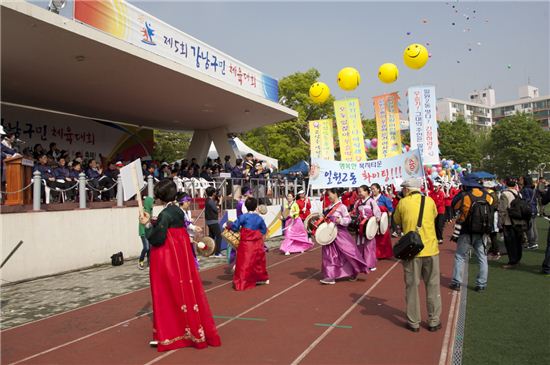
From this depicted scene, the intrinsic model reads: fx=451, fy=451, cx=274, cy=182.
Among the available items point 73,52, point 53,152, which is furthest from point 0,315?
point 53,152

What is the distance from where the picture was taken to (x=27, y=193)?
9.85 meters

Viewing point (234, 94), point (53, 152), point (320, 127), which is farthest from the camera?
point (320, 127)

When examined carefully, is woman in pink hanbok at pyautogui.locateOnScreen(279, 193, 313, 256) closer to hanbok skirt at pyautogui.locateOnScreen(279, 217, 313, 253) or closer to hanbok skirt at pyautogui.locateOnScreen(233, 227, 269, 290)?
hanbok skirt at pyautogui.locateOnScreen(279, 217, 313, 253)

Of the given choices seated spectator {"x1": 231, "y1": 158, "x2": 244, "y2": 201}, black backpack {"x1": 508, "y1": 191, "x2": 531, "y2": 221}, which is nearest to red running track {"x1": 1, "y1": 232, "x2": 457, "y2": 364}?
black backpack {"x1": 508, "y1": 191, "x2": 531, "y2": 221}

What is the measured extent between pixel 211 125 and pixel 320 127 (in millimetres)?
6509

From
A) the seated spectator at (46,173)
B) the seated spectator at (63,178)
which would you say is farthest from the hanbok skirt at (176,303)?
the seated spectator at (63,178)

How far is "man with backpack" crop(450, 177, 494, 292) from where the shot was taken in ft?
23.8

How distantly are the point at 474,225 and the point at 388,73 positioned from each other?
11.4 m

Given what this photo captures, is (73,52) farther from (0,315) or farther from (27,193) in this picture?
(0,315)

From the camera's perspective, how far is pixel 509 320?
5.70 metres

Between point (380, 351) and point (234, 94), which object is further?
point (234, 94)

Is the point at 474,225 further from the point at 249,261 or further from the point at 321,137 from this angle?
the point at 321,137

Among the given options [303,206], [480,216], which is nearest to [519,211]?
[480,216]

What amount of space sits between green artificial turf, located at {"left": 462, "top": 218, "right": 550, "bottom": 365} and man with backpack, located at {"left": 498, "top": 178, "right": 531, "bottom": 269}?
49 centimetres
